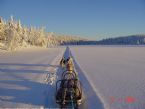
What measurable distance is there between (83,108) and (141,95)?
2.57m

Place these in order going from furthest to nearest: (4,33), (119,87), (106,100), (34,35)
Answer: (34,35) → (4,33) → (119,87) → (106,100)

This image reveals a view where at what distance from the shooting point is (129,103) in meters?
10.3

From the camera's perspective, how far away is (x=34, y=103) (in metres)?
10.9

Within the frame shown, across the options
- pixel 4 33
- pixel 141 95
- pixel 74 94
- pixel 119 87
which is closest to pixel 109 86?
pixel 119 87

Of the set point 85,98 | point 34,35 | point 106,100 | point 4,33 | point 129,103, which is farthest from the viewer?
point 34,35

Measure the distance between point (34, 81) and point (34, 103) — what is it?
5.49 metres

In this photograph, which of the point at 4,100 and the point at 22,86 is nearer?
the point at 4,100

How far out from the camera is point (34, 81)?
16.3 m

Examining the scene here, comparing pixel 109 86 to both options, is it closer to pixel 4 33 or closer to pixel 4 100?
pixel 4 100

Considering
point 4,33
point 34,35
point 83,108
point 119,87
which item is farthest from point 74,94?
point 34,35

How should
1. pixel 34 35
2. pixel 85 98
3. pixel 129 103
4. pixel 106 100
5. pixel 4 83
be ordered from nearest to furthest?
pixel 129 103, pixel 106 100, pixel 85 98, pixel 4 83, pixel 34 35

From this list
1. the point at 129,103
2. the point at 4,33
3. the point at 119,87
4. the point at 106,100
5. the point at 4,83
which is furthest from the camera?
the point at 4,33

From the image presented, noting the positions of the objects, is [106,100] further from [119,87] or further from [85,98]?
[119,87]

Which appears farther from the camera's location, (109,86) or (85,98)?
(109,86)
